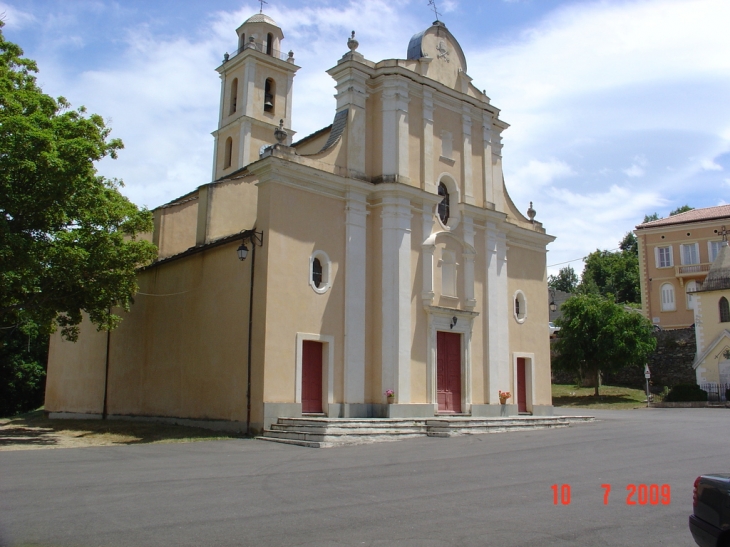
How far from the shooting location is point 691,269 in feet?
175

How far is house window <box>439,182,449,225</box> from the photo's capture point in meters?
24.0

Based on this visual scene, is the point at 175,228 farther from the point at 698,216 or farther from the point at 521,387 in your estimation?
the point at 698,216

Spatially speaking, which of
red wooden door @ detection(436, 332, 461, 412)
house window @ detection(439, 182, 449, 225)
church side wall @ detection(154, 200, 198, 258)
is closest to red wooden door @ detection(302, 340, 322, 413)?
red wooden door @ detection(436, 332, 461, 412)

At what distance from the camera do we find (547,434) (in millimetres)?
18859

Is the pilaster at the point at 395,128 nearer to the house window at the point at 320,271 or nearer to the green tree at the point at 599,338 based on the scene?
the house window at the point at 320,271

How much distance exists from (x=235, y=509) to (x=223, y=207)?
16.1m

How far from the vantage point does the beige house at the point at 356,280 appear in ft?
63.6

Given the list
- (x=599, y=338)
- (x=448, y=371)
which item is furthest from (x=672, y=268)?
(x=448, y=371)

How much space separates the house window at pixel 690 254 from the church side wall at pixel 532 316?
31799mm

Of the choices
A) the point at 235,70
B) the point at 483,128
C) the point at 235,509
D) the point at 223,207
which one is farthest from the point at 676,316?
the point at 235,509

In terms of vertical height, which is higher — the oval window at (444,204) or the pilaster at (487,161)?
the pilaster at (487,161)

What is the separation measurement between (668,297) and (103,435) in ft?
158

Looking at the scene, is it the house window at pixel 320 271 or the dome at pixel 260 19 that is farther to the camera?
the dome at pixel 260 19

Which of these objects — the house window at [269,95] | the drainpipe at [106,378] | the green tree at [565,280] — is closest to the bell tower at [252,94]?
the house window at [269,95]
